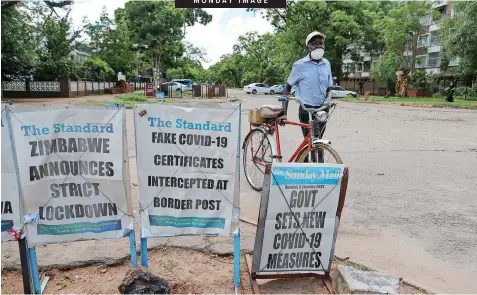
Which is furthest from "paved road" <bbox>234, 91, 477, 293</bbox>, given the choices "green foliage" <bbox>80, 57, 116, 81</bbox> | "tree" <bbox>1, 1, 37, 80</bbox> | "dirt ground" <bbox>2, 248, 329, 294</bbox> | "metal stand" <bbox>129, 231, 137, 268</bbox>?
"green foliage" <bbox>80, 57, 116, 81</bbox>

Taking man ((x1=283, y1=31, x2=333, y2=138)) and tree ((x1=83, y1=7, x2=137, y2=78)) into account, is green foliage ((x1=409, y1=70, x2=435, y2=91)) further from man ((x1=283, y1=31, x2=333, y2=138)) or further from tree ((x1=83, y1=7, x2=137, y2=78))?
man ((x1=283, y1=31, x2=333, y2=138))

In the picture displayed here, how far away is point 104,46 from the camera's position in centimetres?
3491

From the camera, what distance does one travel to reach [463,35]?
27844mm

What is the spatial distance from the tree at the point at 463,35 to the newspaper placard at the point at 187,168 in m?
29.2

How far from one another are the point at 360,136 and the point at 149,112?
8522 millimetres

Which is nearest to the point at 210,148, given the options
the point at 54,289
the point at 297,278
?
the point at 297,278

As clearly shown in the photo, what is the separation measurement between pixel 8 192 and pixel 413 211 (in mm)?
3970

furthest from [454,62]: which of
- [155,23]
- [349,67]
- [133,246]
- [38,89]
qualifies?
[133,246]

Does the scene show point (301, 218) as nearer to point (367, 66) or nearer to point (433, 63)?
point (433, 63)

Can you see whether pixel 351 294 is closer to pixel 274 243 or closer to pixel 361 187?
pixel 274 243

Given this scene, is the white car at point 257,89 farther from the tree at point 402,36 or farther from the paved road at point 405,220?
the paved road at point 405,220

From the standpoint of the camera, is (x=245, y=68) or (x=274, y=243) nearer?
(x=274, y=243)

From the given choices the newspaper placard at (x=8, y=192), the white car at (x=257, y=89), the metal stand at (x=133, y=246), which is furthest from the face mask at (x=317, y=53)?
the white car at (x=257, y=89)

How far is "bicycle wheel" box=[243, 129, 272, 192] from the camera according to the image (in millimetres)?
5008
